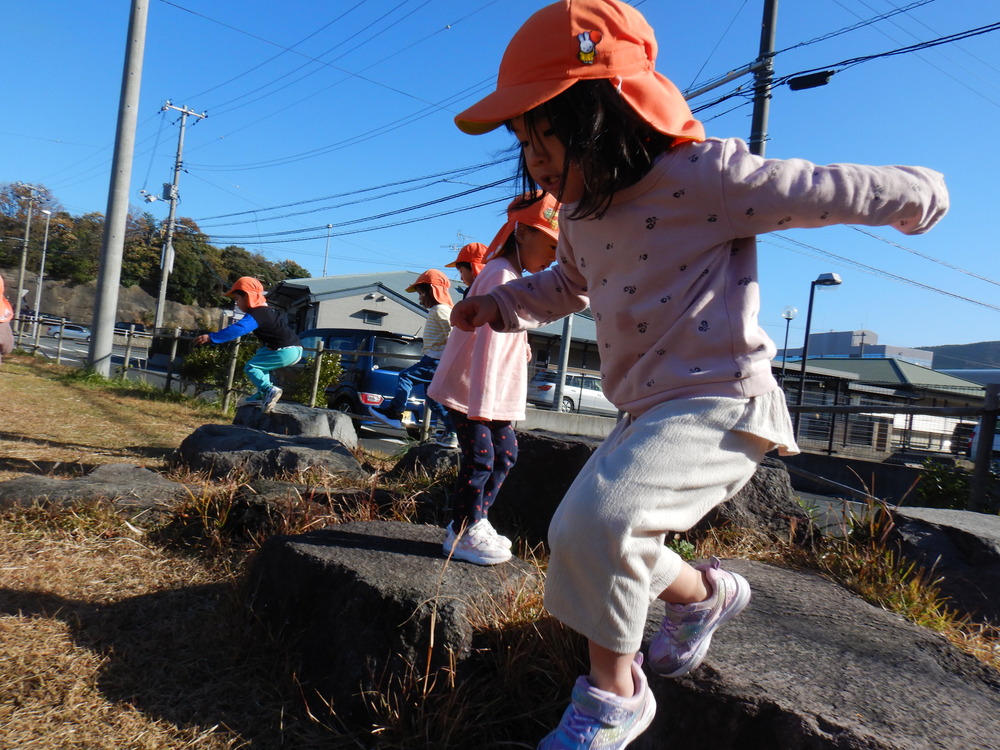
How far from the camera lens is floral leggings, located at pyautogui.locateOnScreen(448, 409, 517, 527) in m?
2.36

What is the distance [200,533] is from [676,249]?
239 cm

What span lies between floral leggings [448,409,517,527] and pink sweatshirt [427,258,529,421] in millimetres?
54

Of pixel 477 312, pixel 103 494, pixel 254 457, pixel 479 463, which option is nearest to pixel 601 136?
pixel 477 312

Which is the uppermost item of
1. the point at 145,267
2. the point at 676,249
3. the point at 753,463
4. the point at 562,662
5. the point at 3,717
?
the point at 145,267

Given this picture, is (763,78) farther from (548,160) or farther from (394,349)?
(548,160)

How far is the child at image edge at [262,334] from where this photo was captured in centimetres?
729

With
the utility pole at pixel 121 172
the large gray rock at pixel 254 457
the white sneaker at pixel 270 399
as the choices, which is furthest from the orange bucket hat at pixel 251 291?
the utility pole at pixel 121 172

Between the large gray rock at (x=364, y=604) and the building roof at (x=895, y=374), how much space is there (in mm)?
30392

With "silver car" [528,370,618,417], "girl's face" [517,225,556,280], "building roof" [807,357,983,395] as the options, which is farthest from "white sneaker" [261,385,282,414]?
"building roof" [807,357,983,395]

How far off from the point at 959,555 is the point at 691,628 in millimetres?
1726

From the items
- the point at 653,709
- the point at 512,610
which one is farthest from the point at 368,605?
the point at 653,709

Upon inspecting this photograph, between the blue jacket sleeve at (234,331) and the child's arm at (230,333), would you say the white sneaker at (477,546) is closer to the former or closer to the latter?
the child's arm at (230,333)

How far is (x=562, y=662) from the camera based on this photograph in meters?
1.76

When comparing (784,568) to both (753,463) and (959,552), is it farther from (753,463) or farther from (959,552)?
(753,463)
